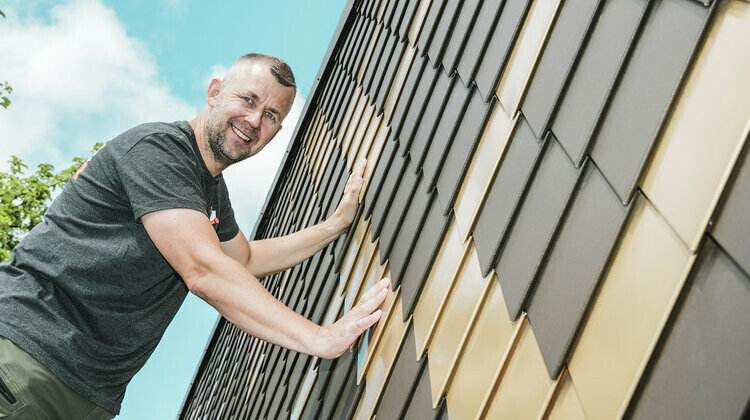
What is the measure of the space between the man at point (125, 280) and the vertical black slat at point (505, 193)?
0.76 metres

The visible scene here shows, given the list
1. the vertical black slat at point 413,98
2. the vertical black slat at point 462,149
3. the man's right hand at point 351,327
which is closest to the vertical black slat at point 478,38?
the vertical black slat at point 462,149

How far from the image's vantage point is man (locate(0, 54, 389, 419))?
230 cm

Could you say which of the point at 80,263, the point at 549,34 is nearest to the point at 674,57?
the point at 549,34

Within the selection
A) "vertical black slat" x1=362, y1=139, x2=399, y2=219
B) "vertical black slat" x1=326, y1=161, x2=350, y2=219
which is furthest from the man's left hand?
"vertical black slat" x1=326, y1=161, x2=350, y2=219

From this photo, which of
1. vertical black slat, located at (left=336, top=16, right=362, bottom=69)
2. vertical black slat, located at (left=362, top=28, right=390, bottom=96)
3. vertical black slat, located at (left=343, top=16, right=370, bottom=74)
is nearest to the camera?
vertical black slat, located at (left=362, top=28, right=390, bottom=96)

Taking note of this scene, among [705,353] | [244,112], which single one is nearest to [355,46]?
[244,112]

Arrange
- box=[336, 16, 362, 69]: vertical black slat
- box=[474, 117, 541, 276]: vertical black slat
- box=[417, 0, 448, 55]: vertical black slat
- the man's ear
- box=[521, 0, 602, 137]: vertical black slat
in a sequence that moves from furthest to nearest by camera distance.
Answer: box=[336, 16, 362, 69]: vertical black slat → the man's ear → box=[417, 0, 448, 55]: vertical black slat → box=[474, 117, 541, 276]: vertical black slat → box=[521, 0, 602, 137]: vertical black slat

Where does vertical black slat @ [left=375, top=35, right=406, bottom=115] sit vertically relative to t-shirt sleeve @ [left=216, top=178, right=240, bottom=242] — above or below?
above

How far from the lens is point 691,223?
82 centimetres

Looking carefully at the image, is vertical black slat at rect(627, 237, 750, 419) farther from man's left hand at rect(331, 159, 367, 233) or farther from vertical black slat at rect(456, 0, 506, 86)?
man's left hand at rect(331, 159, 367, 233)

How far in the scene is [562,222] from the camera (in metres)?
1.16

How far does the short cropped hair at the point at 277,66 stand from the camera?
330 cm

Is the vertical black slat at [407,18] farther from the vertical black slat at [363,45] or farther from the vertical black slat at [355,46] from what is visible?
the vertical black slat at [355,46]

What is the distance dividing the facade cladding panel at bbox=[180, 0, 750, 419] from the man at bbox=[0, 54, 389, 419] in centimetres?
42
